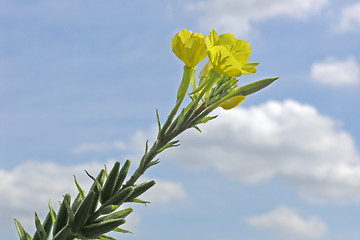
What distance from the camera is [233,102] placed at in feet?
4.54

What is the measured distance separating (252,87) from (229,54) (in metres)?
0.13

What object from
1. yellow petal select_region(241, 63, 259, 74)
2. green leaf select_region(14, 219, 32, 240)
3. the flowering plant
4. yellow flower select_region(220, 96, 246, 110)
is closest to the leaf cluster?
the flowering plant

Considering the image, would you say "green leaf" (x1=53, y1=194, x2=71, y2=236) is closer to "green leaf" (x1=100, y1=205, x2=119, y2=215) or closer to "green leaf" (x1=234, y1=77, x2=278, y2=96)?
"green leaf" (x1=100, y1=205, x2=119, y2=215)

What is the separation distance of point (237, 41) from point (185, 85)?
0.79ft

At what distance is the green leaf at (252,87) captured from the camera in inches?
52.0

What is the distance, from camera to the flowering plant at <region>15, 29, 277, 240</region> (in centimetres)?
127

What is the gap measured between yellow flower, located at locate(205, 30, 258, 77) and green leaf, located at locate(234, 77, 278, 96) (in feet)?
0.16

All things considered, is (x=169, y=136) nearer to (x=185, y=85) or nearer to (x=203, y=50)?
(x=185, y=85)

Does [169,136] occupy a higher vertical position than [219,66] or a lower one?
lower

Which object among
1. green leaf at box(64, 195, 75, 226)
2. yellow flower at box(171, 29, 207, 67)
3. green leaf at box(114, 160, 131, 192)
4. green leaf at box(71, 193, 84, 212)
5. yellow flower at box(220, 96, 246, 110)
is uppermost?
yellow flower at box(171, 29, 207, 67)

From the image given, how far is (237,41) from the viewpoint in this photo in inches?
56.8

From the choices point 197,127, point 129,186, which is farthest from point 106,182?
point 197,127

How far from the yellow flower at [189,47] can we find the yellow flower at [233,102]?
0.63 ft

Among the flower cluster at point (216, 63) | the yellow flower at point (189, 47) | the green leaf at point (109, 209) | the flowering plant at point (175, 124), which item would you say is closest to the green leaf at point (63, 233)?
the flowering plant at point (175, 124)
